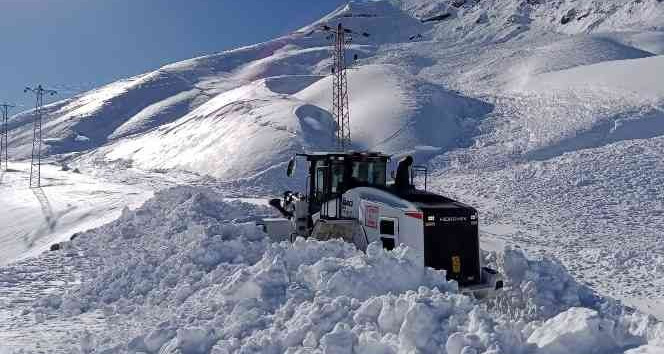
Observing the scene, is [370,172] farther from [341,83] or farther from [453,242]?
[341,83]

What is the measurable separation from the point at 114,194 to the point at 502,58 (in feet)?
145

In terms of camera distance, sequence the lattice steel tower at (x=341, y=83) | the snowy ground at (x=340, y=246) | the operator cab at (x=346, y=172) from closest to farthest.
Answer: the snowy ground at (x=340, y=246) → the operator cab at (x=346, y=172) → the lattice steel tower at (x=341, y=83)

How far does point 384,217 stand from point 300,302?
3.23 metres

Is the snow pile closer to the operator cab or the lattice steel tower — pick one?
the operator cab

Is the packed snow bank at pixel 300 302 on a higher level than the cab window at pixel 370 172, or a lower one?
lower

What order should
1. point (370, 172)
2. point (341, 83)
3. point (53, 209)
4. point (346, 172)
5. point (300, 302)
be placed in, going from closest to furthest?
point (300, 302) < point (346, 172) < point (370, 172) < point (53, 209) < point (341, 83)

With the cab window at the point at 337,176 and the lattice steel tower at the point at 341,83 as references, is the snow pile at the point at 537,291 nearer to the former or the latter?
the cab window at the point at 337,176

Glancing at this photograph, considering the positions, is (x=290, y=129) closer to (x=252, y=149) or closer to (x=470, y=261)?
(x=252, y=149)

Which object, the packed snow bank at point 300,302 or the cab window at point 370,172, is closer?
the packed snow bank at point 300,302

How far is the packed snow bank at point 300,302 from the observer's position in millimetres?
5117

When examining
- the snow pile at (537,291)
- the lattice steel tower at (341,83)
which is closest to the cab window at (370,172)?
the snow pile at (537,291)

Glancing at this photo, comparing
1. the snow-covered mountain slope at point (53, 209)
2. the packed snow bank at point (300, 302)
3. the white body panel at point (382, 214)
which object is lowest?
the snow-covered mountain slope at point (53, 209)

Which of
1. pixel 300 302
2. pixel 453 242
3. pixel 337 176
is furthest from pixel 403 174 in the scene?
pixel 300 302

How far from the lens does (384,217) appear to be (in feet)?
30.9
